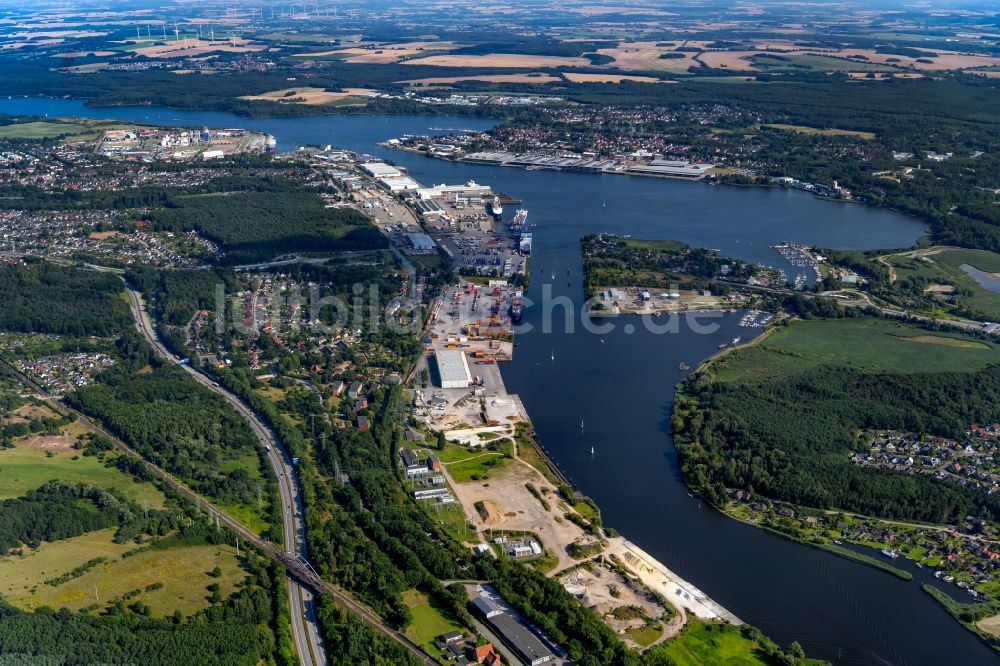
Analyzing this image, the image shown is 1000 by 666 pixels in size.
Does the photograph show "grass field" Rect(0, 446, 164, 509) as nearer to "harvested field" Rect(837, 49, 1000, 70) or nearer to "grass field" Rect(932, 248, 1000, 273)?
"grass field" Rect(932, 248, 1000, 273)

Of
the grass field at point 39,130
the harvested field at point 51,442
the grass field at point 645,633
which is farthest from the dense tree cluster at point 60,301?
the grass field at point 39,130

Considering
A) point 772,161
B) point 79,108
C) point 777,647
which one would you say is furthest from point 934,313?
point 79,108

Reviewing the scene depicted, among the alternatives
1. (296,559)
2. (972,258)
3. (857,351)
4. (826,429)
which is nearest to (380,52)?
(972,258)

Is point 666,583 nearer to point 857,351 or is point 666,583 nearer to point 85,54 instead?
point 857,351

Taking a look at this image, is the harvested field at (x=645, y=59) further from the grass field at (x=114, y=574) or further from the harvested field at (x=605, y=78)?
the grass field at (x=114, y=574)

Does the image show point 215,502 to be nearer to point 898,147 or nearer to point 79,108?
point 898,147

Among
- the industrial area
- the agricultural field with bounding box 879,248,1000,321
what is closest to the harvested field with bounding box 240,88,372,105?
the industrial area
